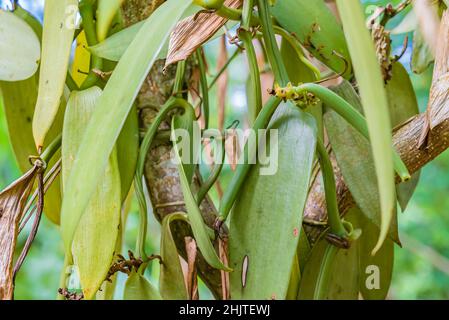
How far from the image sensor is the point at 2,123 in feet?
5.32

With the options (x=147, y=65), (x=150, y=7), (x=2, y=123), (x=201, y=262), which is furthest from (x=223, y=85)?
(x=2, y=123)

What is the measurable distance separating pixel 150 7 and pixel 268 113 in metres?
0.29

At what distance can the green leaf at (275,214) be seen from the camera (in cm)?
38

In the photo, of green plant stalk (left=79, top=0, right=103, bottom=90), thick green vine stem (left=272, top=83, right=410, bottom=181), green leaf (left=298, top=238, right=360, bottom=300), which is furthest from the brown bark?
green plant stalk (left=79, top=0, right=103, bottom=90)

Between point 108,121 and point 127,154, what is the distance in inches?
8.2

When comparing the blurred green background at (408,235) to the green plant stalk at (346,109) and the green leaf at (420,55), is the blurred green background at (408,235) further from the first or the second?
the green plant stalk at (346,109)

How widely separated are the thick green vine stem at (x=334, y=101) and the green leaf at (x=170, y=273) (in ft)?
0.60

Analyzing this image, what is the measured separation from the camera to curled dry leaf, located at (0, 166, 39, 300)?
16.1 inches

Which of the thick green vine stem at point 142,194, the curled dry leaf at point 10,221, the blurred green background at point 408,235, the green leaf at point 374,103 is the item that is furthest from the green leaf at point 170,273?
the blurred green background at point 408,235

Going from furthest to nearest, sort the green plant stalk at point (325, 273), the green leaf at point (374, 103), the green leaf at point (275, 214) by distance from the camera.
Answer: the green plant stalk at point (325, 273)
the green leaf at point (275, 214)
the green leaf at point (374, 103)

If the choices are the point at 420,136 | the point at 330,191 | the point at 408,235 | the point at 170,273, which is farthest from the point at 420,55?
the point at 408,235

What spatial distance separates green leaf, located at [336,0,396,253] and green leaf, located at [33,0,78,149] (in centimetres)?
23
